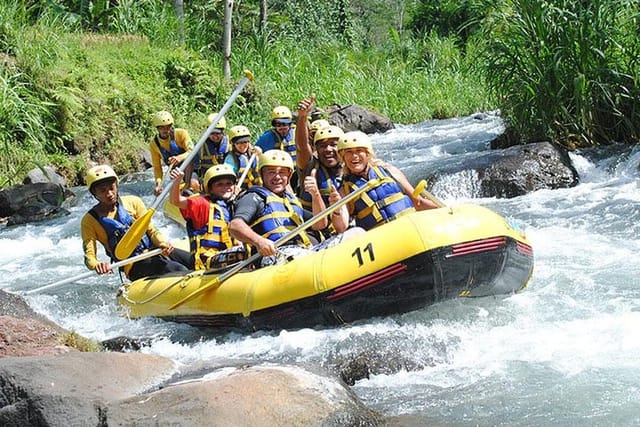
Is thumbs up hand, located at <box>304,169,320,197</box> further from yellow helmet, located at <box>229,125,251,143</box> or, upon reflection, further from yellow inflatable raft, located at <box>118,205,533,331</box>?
yellow helmet, located at <box>229,125,251,143</box>

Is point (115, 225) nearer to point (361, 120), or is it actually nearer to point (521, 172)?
point (521, 172)

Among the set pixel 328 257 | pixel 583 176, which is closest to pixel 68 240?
pixel 328 257

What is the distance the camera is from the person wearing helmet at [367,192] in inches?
224

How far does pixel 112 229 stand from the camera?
244 inches

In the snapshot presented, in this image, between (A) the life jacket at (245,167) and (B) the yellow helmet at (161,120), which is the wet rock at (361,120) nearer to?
(B) the yellow helmet at (161,120)

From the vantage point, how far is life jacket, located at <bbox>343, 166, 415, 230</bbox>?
5.70 m

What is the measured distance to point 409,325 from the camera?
5.09 m

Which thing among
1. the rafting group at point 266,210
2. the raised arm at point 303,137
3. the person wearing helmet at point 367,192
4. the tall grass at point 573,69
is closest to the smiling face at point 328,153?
the rafting group at point 266,210

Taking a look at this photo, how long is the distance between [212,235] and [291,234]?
30.6 inches

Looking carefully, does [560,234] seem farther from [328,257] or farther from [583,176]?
[328,257]

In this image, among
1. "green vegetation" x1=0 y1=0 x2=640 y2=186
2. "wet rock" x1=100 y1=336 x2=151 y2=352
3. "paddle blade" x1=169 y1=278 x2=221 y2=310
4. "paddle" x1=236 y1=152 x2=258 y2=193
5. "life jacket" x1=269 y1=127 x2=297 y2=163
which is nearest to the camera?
"wet rock" x1=100 y1=336 x2=151 y2=352

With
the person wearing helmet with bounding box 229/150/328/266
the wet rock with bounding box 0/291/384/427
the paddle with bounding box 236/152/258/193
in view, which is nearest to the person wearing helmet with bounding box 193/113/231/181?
the paddle with bounding box 236/152/258/193

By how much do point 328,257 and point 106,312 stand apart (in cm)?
227

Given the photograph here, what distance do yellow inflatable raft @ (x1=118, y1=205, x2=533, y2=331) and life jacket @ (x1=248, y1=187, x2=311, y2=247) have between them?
322 millimetres
